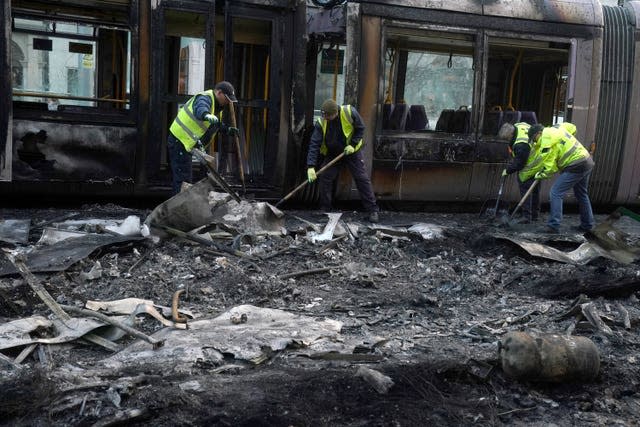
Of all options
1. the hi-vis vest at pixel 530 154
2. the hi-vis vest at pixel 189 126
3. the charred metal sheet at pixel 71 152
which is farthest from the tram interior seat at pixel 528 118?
the charred metal sheet at pixel 71 152

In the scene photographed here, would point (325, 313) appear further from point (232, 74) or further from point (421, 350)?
point (232, 74)

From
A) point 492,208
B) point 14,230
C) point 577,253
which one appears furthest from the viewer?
point 492,208

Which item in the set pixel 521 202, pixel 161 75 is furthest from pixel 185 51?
pixel 521 202

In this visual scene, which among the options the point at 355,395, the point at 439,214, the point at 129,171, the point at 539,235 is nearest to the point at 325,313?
the point at 355,395

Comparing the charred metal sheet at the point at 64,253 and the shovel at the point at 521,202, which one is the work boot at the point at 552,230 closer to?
the shovel at the point at 521,202

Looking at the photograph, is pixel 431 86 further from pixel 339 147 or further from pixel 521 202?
pixel 521 202

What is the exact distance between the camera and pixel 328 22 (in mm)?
8430

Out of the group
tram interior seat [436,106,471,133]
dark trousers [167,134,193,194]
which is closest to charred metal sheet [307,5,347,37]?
tram interior seat [436,106,471,133]

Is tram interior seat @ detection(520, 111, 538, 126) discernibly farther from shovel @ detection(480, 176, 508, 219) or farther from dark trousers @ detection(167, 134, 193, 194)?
dark trousers @ detection(167, 134, 193, 194)

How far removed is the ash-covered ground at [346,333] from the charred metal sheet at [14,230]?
15 centimetres

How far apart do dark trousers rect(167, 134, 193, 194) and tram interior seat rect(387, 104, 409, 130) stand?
8.30ft

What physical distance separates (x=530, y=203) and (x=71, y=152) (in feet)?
18.0

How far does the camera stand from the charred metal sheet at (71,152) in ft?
Result: 24.4

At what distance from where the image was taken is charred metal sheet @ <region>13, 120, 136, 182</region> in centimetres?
744
